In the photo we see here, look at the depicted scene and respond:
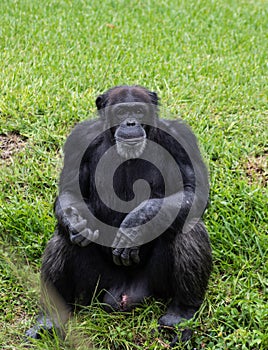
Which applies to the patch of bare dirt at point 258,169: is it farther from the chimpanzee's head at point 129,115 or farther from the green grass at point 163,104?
the chimpanzee's head at point 129,115

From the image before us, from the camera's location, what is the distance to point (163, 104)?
18.7 feet

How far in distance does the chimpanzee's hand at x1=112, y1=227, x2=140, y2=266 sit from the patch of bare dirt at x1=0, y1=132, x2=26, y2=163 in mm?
1822

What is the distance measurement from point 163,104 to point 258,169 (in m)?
1.22

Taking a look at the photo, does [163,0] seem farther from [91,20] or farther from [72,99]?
[72,99]

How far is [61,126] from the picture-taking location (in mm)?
5414

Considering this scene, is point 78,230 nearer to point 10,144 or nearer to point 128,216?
point 128,216

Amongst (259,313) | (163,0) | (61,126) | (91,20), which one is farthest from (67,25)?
(259,313)

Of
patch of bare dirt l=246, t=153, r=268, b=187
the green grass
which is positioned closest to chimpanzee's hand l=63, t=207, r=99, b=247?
the green grass

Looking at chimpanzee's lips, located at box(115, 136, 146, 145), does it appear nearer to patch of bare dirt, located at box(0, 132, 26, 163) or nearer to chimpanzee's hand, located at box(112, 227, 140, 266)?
chimpanzee's hand, located at box(112, 227, 140, 266)

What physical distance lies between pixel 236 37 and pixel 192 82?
180 cm

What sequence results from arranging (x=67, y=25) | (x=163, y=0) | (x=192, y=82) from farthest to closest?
(x=163, y=0) → (x=67, y=25) → (x=192, y=82)

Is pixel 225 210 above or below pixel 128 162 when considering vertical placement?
below

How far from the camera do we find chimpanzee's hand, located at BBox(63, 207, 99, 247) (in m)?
3.55

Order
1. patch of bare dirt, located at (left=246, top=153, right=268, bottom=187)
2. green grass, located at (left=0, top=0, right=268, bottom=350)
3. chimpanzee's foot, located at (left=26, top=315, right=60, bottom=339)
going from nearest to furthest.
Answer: chimpanzee's foot, located at (left=26, top=315, right=60, bottom=339) < green grass, located at (left=0, top=0, right=268, bottom=350) < patch of bare dirt, located at (left=246, top=153, right=268, bottom=187)
